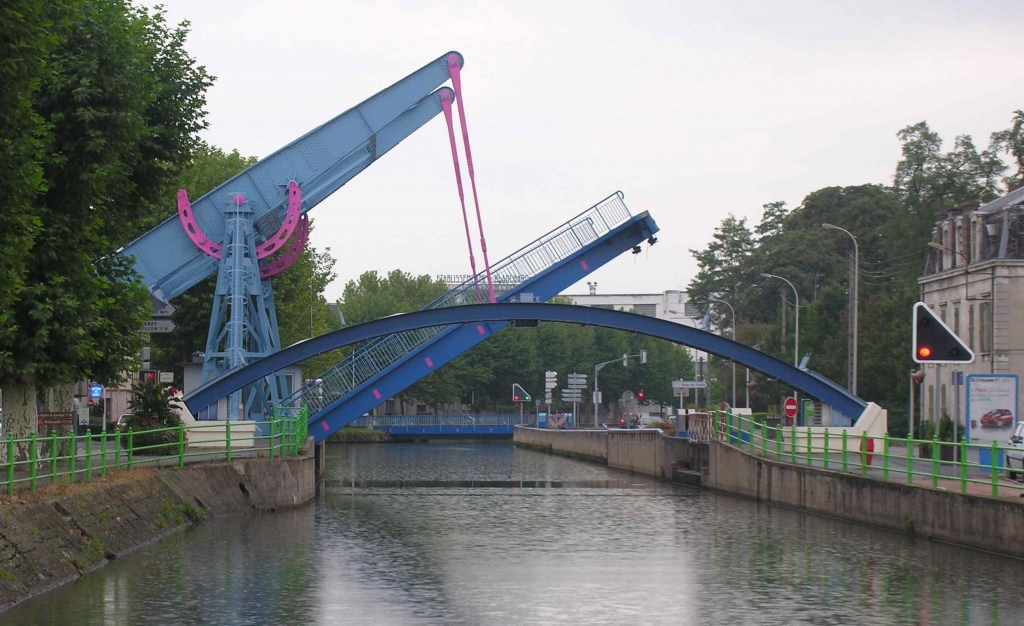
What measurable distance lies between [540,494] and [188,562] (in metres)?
18.4

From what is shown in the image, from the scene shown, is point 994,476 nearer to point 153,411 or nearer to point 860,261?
point 153,411

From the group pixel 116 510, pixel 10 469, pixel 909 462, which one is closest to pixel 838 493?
pixel 909 462

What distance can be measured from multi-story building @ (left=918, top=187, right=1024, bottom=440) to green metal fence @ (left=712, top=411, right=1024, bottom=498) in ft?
27.4

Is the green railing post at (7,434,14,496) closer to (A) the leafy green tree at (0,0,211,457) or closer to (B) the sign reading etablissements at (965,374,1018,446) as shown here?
(A) the leafy green tree at (0,0,211,457)

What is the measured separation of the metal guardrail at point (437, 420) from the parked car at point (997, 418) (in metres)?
63.4

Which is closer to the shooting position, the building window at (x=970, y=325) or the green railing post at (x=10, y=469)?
the green railing post at (x=10, y=469)

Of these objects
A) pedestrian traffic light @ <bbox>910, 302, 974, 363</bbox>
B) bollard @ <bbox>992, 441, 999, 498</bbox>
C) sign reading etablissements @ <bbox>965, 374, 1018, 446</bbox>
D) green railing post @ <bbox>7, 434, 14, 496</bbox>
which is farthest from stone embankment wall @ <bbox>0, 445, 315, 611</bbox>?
sign reading etablissements @ <bbox>965, 374, 1018, 446</bbox>

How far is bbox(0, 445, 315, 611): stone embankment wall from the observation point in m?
15.6

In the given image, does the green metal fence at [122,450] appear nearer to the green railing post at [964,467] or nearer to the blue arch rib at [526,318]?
the blue arch rib at [526,318]

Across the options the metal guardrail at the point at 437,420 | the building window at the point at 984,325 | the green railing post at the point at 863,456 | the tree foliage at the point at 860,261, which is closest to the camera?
the green railing post at the point at 863,456

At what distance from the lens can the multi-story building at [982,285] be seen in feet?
162

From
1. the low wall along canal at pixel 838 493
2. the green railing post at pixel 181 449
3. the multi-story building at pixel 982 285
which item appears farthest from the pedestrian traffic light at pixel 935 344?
the multi-story building at pixel 982 285

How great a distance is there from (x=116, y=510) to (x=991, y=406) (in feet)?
52.1

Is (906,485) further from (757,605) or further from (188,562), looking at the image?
(188,562)
